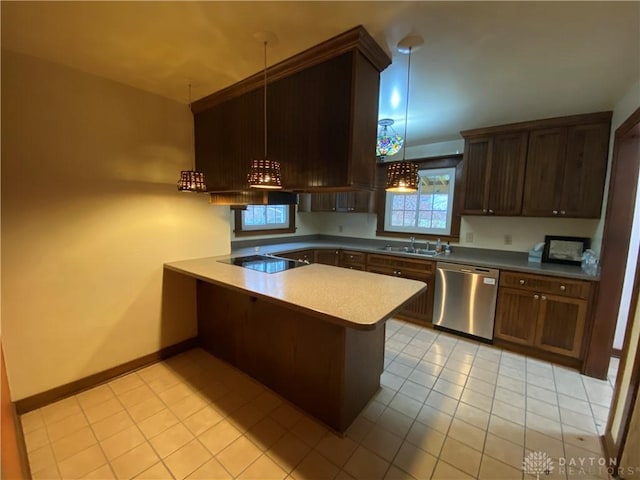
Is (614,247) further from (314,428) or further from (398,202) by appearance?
(314,428)

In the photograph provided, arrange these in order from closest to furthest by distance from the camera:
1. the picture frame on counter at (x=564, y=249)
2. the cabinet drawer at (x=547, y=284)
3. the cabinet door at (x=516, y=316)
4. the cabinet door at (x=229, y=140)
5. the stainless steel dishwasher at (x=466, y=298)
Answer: the cabinet door at (x=229, y=140) → the cabinet drawer at (x=547, y=284) → the cabinet door at (x=516, y=316) → the picture frame on counter at (x=564, y=249) → the stainless steel dishwasher at (x=466, y=298)

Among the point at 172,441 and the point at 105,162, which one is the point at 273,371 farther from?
the point at 105,162

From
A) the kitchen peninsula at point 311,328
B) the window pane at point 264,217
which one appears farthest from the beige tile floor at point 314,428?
the window pane at point 264,217

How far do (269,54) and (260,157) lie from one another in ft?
2.19

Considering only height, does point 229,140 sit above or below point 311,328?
above

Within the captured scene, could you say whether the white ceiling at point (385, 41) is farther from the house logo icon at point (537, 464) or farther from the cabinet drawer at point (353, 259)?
the house logo icon at point (537, 464)

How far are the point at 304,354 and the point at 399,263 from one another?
2050 mm

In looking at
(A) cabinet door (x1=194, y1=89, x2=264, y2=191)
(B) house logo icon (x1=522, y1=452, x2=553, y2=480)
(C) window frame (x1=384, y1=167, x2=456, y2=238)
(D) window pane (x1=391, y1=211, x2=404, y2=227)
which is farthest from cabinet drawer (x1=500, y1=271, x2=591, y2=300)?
(A) cabinet door (x1=194, y1=89, x2=264, y2=191)

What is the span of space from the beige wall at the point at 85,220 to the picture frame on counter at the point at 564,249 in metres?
3.77

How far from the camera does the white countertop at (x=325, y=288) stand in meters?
1.49

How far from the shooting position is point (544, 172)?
9.21 feet

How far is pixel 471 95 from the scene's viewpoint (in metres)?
2.28

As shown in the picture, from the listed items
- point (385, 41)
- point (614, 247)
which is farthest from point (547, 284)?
point (385, 41)

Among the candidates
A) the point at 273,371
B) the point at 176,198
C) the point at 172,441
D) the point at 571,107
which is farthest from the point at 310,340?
the point at 571,107
